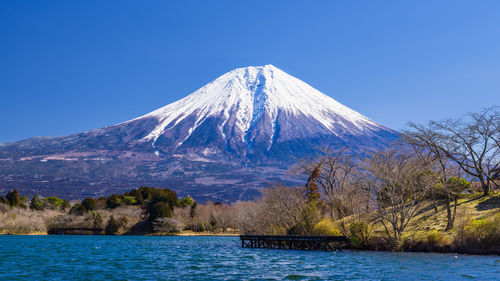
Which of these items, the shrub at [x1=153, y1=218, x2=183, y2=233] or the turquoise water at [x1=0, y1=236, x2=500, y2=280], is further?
the shrub at [x1=153, y1=218, x2=183, y2=233]

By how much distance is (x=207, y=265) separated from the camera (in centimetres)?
3281

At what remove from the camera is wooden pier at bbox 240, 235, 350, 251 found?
45.9 meters

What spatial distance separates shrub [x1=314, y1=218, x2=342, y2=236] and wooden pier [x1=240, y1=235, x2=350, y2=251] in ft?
4.36

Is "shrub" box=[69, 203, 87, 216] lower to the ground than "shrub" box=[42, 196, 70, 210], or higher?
lower

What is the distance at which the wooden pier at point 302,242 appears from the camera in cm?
4591

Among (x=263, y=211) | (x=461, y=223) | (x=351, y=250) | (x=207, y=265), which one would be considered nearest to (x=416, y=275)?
(x=207, y=265)

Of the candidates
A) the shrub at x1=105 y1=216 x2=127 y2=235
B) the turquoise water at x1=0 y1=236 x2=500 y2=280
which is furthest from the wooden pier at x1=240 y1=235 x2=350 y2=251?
the shrub at x1=105 y1=216 x2=127 y2=235

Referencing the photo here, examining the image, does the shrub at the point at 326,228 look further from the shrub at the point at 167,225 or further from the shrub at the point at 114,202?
the shrub at the point at 114,202

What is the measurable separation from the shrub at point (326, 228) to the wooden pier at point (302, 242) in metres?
1.33

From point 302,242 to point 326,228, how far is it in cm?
273

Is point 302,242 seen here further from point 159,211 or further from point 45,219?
point 45,219

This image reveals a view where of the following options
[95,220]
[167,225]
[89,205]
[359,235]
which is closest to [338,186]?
[359,235]

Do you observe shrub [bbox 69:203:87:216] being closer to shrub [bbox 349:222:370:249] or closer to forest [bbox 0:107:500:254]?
forest [bbox 0:107:500:254]

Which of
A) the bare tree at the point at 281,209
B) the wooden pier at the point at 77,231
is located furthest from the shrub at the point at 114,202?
the bare tree at the point at 281,209
